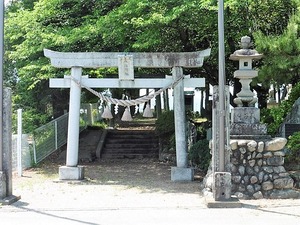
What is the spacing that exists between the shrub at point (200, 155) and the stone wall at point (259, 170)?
3.84 metres

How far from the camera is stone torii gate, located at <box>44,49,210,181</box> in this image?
12.4 m

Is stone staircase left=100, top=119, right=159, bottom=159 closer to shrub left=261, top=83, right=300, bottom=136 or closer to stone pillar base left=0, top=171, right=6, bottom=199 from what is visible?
shrub left=261, top=83, right=300, bottom=136

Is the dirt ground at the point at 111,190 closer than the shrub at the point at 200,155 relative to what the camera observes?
Yes

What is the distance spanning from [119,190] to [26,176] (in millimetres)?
4071

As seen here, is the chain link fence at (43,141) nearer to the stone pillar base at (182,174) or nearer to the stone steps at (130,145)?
the stone steps at (130,145)

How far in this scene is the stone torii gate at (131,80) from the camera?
1236 centimetres

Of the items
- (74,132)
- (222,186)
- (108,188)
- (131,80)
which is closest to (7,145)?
(108,188)

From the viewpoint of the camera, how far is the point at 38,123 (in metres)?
16.6

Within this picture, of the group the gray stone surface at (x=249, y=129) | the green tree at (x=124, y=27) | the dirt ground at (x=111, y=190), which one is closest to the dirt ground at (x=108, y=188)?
the dirt ground at (x=111, y=190)

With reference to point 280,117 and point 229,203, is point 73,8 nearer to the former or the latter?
point 280,117

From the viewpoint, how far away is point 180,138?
1239cm

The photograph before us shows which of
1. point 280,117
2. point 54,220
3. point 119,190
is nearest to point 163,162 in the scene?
point 280,117

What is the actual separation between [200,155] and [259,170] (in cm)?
447

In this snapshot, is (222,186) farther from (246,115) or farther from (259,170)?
(246,115)
